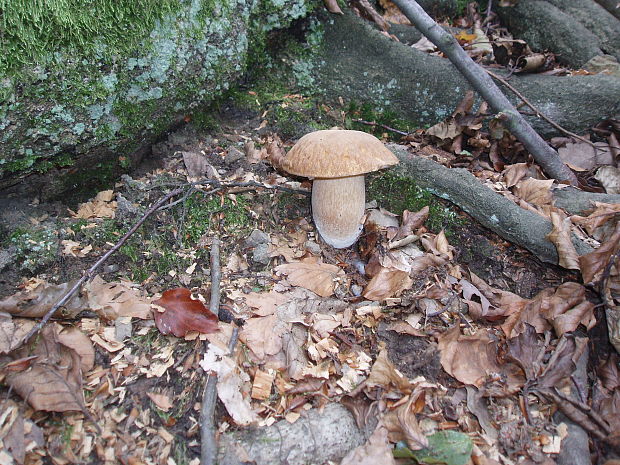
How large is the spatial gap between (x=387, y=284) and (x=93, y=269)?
1686mm

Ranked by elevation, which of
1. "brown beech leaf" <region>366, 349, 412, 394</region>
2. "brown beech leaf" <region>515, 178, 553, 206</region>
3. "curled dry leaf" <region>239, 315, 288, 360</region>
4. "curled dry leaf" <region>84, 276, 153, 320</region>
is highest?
"curled dry leaf" <region>84, 276, 153, 320</region>

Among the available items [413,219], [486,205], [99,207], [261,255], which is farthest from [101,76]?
[486,205]

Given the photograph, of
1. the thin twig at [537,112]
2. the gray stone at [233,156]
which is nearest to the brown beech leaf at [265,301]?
the gray stone at [233,156]

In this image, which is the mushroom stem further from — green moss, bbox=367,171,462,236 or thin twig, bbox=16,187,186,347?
thin twig, bbox=16,187,186,347

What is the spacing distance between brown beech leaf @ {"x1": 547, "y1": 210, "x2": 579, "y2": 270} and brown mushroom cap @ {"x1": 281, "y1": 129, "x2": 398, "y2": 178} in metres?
1.17

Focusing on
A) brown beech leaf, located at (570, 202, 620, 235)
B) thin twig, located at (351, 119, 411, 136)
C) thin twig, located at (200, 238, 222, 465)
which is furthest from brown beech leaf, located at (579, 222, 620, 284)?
thin twig, located at (200, 238, 222, 465)

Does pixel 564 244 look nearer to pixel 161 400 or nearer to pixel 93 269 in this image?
pixel 161 400

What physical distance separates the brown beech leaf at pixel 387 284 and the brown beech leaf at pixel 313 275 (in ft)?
0.74

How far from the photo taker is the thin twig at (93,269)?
71.9 inches

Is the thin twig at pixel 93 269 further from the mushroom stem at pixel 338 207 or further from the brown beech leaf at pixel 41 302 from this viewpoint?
the mushroom stem at pixel 338 207

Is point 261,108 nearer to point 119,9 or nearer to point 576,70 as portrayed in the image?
point 119,9

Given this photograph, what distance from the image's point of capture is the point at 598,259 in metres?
2.34

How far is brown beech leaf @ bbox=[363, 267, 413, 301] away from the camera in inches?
94.7

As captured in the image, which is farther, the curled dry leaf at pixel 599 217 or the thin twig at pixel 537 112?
the thin twig at pixel 537 112
